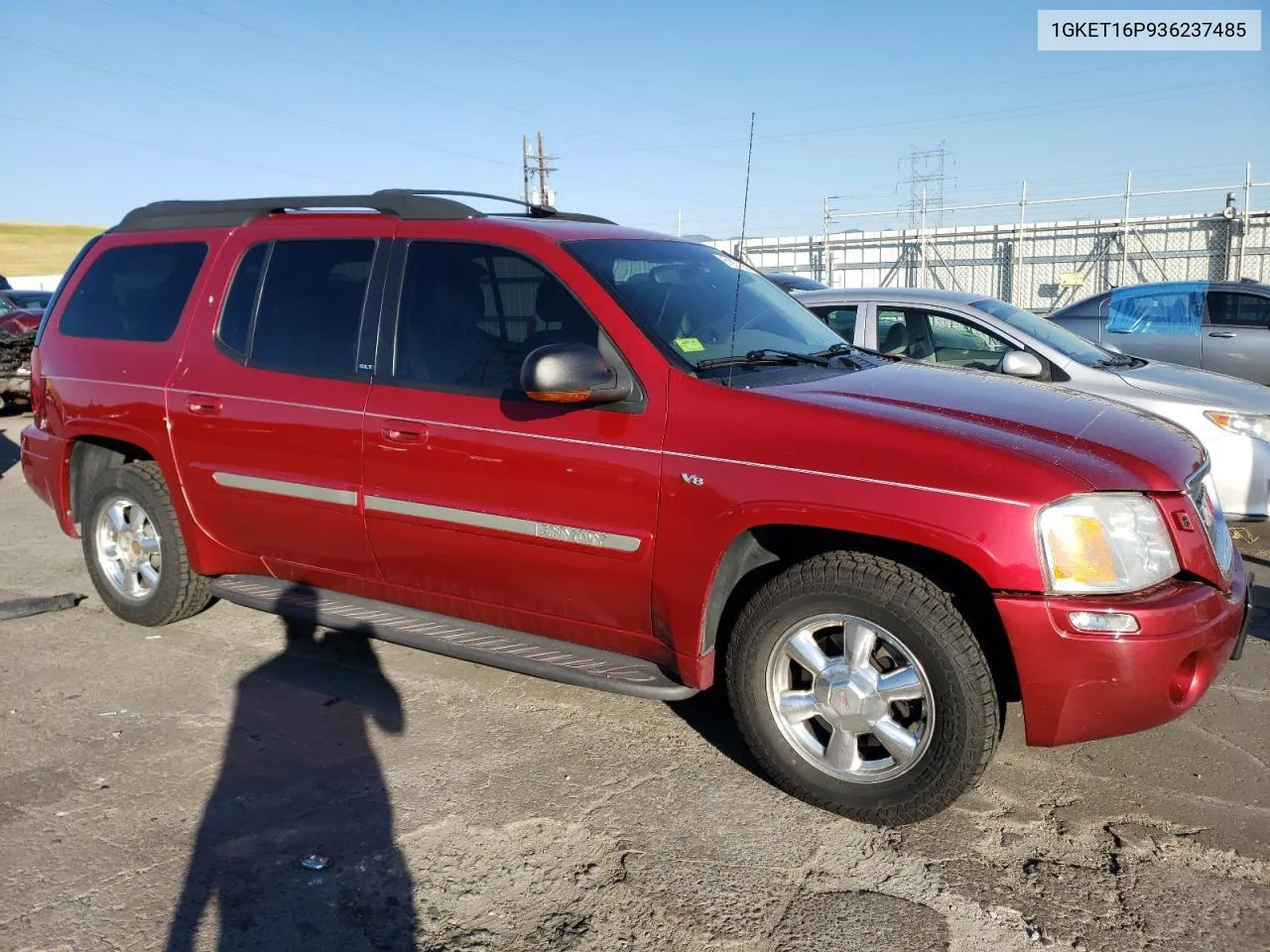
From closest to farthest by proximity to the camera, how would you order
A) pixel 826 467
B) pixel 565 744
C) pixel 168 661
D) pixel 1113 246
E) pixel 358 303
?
pixel 826 467, pixel 565 744, pixel 358 303, pixel 168 661, pixel 1113 246

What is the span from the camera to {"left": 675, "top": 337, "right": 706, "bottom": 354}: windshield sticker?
368 centimetres

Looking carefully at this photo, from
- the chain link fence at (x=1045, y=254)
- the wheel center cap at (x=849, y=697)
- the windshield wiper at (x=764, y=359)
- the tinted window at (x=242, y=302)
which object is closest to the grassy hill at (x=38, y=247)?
the chain link fence at (x=1045, y=254)

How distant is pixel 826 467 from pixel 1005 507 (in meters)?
0.52

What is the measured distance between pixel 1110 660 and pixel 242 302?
146 inches

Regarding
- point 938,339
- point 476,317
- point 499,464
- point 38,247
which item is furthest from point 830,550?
point 38,247

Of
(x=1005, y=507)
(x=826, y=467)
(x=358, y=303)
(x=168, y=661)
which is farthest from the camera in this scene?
(x=168, y=661)

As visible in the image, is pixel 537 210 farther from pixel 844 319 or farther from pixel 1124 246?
pixel 1124 246

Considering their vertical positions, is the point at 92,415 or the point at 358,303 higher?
the point at 358,303

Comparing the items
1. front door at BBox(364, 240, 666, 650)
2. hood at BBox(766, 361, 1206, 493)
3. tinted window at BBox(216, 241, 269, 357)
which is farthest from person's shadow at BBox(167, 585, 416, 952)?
hood at BBox(766, 361, 1206, 493)

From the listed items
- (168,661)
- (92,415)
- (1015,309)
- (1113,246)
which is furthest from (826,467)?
(1113,246)

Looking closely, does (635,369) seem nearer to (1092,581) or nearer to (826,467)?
(826,467)

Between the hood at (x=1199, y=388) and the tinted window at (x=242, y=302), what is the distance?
5120 mm

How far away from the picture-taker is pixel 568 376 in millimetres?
3379

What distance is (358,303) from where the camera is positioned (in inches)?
168
